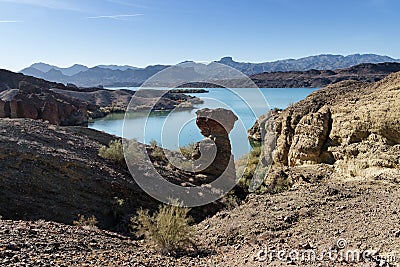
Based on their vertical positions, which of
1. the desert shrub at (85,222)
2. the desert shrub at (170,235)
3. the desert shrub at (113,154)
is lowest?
the desert shrub at (85,222)

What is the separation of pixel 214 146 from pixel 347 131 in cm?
595

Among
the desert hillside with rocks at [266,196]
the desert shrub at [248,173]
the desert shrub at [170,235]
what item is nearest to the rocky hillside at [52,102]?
the desert shrub at [248,173]

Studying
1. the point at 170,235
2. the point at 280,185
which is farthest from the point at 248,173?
the point at 170,235

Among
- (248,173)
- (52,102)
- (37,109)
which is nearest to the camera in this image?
(248,173)

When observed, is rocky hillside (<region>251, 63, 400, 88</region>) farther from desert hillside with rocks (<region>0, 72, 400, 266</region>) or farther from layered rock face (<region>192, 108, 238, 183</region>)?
desert hillside with rocks (<region>0, 72, 400, 266</region>)

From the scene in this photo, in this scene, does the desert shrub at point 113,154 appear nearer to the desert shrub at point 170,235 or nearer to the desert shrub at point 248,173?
the desert shrub at point 248,173

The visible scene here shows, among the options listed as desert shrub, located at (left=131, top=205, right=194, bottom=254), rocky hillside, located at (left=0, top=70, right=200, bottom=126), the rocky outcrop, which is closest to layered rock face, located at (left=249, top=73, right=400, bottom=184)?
the rocky outcrop

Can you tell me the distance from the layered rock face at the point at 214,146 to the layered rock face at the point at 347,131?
254cm

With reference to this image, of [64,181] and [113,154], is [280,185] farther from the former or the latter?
[64,181]

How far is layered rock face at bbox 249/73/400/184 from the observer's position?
35.7ft

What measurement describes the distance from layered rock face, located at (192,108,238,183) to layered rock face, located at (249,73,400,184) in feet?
8.32

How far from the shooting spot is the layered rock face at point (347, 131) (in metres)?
10.9

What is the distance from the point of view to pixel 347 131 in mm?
12445

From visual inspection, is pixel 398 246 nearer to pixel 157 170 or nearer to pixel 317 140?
pixel 317 140
